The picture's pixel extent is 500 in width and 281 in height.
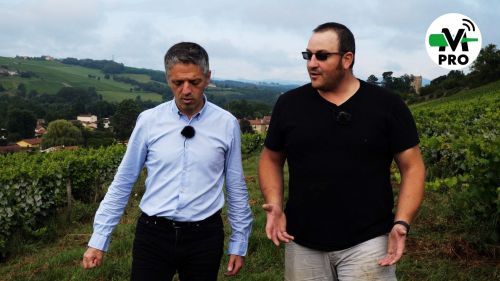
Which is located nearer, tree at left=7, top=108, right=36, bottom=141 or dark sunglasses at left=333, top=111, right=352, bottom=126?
dark sunglasses at left=333, top=111, right=352, bottom=126

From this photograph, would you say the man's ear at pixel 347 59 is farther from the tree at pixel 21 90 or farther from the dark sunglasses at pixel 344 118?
the tree at pixel 21 90

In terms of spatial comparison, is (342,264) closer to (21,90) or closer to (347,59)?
(347,59)

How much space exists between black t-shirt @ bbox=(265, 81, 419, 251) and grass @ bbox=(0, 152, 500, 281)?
2254 mm

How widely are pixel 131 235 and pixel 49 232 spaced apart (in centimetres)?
241

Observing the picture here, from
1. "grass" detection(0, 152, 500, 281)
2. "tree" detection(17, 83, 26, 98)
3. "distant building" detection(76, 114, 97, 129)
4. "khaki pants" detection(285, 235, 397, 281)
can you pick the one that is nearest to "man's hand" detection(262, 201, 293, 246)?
"khaki pants" detection(285, 235, 397, 281)

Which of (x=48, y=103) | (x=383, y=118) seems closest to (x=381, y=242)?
(x=383, y=118)

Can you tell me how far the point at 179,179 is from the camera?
2.78 m

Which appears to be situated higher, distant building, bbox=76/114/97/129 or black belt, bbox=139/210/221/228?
black belt, bbox=139/210/221/228

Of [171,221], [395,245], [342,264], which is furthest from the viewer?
[171,221]

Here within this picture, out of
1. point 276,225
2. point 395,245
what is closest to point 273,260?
point 276,225

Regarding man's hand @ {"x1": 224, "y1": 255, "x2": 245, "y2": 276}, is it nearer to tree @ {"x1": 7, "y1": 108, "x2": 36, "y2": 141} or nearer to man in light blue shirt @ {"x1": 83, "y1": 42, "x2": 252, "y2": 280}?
man in light blue shirt @ {"x1": 83, "y1": 42, "x2": 252, "y2": 280}

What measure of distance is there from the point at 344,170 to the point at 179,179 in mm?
928

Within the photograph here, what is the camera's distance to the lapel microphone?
2.79m

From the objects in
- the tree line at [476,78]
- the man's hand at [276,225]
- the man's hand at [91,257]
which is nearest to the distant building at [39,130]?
the tree line at [476,78]
